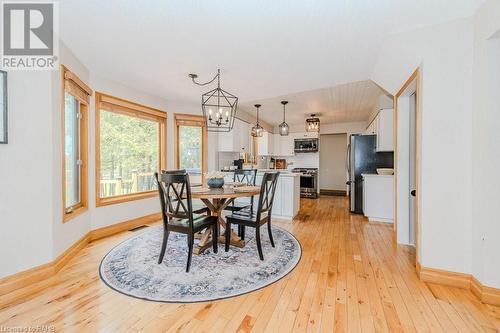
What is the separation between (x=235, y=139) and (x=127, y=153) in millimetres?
2295

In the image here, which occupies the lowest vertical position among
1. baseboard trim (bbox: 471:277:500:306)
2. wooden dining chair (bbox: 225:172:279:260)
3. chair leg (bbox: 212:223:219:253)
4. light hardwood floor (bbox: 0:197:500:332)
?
light hardwood floor (bbox: 0:197:500:332)

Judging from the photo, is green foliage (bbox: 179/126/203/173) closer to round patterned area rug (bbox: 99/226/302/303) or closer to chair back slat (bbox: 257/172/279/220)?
round patterned area rug (bbox: 99/226/302/303)

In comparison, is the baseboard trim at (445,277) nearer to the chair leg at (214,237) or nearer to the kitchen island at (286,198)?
the chair leg at (214,237)

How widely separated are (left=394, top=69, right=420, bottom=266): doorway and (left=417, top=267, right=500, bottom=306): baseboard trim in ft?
3.35

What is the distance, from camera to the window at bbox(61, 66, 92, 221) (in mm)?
2566

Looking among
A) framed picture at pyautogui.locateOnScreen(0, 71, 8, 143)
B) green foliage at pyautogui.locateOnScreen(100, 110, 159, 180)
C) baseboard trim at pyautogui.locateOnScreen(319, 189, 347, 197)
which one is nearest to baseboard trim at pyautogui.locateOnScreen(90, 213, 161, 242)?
green foliage at pyautogui.locateOnScreen(100, 110, 159, 180)

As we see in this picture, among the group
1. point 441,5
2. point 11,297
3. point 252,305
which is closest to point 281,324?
point 252,305

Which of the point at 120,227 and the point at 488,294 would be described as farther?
the point at 120,227

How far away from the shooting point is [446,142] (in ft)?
6.61

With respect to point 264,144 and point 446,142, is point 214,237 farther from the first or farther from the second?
point 264,144

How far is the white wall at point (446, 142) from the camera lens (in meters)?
1.95

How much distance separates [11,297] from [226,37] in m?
3.03

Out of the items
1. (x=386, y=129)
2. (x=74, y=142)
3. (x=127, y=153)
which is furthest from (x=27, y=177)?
(x=386, y=129)

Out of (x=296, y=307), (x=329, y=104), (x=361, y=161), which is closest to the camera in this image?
(x=296, y=307)
